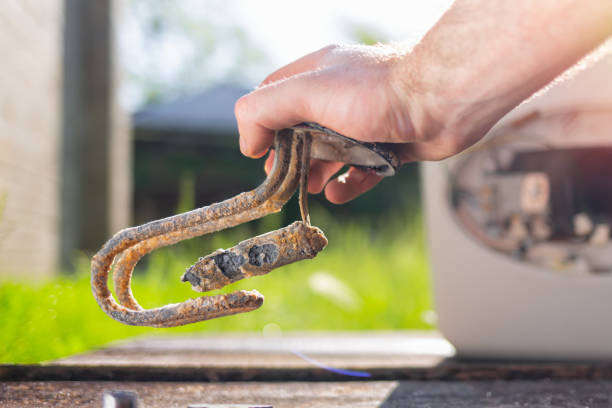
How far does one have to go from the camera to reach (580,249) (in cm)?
117

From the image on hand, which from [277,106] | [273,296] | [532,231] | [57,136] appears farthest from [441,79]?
[273,296]

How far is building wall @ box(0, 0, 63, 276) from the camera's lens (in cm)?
153

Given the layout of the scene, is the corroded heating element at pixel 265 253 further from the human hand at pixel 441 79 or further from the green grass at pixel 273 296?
the green grass at pixel 273 296

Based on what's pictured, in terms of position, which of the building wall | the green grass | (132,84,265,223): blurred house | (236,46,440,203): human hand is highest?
(132,84,265,223): blurred house

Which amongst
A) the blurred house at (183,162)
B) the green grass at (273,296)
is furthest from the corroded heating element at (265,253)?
the blurred house at (183,162)

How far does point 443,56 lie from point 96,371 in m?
0.66

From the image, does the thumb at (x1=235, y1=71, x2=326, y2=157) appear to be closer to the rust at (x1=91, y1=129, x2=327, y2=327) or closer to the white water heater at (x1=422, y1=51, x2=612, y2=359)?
the rust at (x1=91, y1=129, x2=327, y2=327)

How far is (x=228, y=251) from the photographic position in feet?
1.72

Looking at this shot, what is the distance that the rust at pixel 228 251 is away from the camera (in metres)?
0.52

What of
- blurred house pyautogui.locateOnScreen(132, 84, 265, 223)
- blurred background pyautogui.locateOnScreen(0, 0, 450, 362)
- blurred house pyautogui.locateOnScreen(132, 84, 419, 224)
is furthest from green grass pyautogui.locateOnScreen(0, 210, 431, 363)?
blurred house pyautogui.locateOnScreen(132, 84, 265, 223)

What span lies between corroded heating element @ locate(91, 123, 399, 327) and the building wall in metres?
0.86

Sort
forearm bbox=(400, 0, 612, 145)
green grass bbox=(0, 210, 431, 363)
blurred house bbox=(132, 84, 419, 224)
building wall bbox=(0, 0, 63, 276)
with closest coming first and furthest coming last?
forearm bbox=(400, 0, 612, 145) → green grass bbox=(0, 210, 431, 363) → building wall bbox=(0, 0, 63, 276) → blurred house bbox=(132, 84, 419, 224)

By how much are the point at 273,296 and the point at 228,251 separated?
2.14 meters

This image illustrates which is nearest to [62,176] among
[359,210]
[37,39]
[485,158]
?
[37,39]
